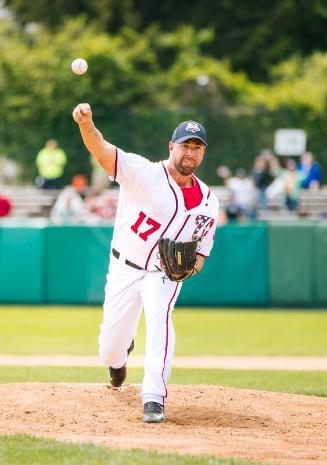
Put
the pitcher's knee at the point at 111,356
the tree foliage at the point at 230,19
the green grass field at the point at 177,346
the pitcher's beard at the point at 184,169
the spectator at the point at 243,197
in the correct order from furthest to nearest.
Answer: the tree foliage at the point at 230,19, the spectator at the point at 243,197, the pitcher's knee at the point at 111,356, the pitcher's beard at the point at 184,169, the green grass field at the point at 177,346

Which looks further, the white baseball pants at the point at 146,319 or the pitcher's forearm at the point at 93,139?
the white baseball pants at the point at 146,319

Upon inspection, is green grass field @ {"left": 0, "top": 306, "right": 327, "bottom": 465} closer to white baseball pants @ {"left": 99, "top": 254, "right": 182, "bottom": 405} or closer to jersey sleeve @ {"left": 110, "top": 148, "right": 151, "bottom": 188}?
white baseball pants @ {"left": 99, "top": 254, "right": 182, "bottom": 405}

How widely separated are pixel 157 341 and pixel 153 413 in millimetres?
480

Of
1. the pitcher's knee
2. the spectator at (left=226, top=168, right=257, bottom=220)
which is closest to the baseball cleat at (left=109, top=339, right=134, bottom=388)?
the pitcher's knee

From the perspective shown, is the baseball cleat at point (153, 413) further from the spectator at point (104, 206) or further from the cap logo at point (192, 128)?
the spectator at point (104, 206)

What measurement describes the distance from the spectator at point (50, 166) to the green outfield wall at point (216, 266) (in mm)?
4880

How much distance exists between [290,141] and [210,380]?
14351 mm

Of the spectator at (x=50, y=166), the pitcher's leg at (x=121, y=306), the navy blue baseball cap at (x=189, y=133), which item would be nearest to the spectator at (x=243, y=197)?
the spectator at (x=50, y=166)

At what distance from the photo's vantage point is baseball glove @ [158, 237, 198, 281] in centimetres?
748

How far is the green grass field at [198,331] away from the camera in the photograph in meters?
13.2

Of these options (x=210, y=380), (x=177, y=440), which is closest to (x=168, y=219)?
(x=177, y=440)

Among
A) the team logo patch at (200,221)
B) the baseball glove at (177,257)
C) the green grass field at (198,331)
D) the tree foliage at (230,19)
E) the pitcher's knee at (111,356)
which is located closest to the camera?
the baseball glove at (177,257)

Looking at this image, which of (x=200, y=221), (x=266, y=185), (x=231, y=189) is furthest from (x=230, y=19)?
(x=200, y=221)

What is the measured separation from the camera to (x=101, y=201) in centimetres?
2170
